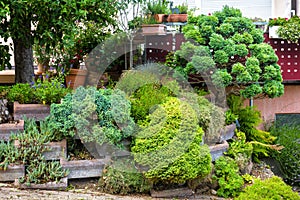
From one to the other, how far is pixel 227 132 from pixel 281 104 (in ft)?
8.23

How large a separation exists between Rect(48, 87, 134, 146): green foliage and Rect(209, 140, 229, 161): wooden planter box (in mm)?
1360

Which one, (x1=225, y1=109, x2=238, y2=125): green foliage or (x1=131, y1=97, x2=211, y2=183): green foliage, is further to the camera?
(x1=225, y1=109, x2=238, y2=125): green foliage

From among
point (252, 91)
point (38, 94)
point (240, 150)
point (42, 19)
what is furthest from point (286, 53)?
point (38, 94)

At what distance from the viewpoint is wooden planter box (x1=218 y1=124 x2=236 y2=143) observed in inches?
285

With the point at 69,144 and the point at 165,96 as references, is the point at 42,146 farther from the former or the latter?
the point at 165,96

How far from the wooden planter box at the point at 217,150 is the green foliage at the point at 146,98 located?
1.04m

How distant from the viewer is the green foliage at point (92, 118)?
20.3 feet

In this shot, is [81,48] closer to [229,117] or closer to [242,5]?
[229,117]

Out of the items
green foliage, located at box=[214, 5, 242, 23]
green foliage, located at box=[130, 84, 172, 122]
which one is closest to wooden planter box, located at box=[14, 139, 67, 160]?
green foliage, located at box=[130, 84, 172, 122]

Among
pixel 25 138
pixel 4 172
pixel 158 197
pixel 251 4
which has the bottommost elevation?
pixel 158 197

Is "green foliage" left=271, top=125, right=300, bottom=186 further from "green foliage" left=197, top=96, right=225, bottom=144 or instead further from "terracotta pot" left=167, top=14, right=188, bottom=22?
"terracotta pot" left=167, top=14, right=188, bottom=22

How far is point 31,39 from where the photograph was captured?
A: 7.43 meters

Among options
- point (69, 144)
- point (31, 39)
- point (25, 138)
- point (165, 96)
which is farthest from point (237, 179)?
point (31, 39)

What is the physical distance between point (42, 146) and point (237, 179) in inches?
110
